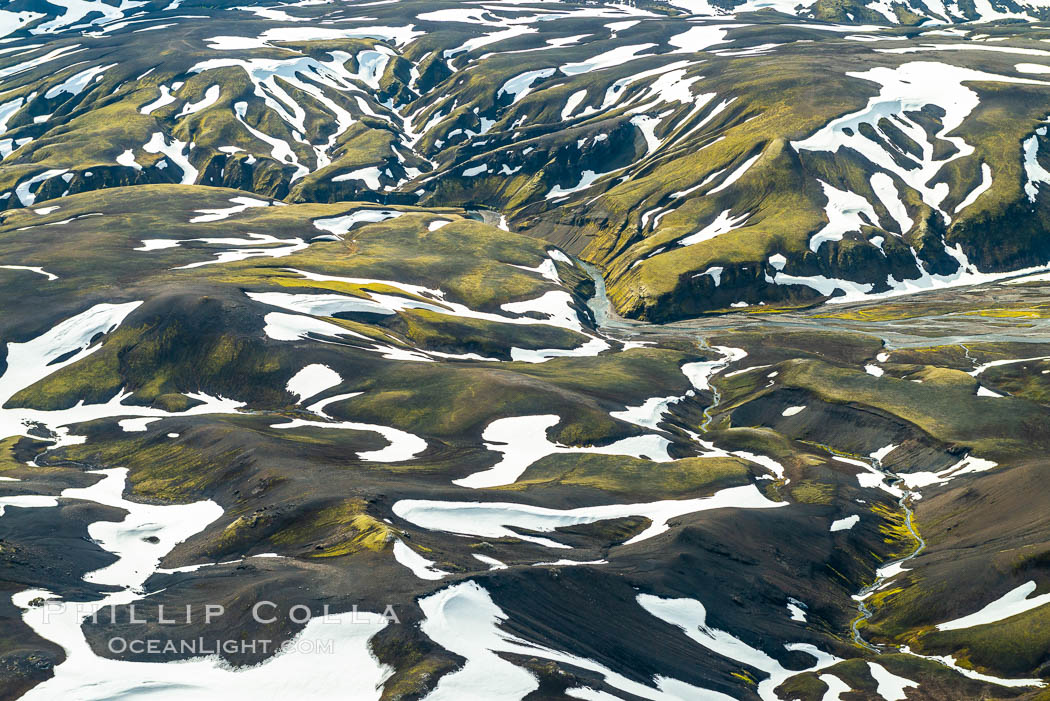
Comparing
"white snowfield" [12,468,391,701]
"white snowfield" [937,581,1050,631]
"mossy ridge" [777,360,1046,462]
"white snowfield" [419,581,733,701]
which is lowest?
"mossy ridge" [777,360,1046,462]

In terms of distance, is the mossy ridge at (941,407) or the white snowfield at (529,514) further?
the mossy ridge at (941,407)

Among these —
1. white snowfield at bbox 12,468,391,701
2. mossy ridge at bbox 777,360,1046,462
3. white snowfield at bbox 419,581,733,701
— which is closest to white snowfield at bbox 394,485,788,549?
white snowfield at bbox 419,581,733,701

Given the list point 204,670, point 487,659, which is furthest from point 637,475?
point 204,670

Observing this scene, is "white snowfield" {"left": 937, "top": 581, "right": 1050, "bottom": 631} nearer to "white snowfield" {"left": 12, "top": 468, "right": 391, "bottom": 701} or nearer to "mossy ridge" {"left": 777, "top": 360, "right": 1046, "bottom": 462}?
"mossy ridge" {"left": 777, "top": 360, "right": 1046, "bottom": 462}

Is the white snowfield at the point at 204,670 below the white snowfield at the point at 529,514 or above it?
above

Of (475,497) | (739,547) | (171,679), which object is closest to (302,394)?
(475,497)

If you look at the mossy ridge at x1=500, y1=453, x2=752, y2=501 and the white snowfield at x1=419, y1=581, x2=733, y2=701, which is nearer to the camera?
the white snowfield at x1=419, y1=581, x2=733, y2=701

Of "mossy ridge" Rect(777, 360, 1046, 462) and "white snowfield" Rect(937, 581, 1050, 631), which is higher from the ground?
"white snowfield" Rect(937, 581, 1050, 631)

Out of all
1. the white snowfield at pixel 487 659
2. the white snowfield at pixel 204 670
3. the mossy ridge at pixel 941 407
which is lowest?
the mossy ridge at pixel 941 407

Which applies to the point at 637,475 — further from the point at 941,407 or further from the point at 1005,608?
the point at 941,407

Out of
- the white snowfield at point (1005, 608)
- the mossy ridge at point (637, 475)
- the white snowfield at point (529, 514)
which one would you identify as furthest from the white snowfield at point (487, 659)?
the mossy ridge at point (637, 475)

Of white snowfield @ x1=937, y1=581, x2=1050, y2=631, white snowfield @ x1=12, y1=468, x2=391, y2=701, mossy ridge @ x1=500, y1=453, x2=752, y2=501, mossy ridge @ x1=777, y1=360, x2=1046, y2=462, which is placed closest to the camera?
white snowfield @ x1=12, y1=468, x2=391, y2=701

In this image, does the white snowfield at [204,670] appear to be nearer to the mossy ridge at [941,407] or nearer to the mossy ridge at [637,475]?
the mossy ridge at [637,475]

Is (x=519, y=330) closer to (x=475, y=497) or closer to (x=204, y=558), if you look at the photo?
(x=475, y=497)
